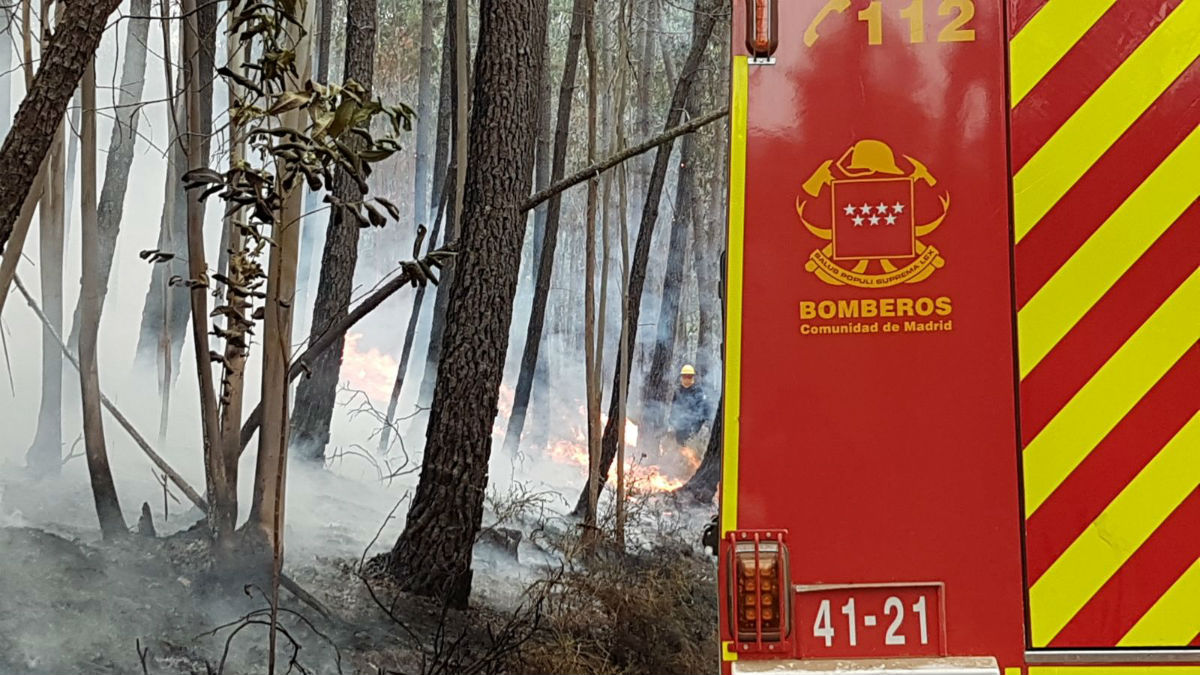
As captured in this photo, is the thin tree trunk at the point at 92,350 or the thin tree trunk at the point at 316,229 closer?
the thin tree trunk at the point at 92,350

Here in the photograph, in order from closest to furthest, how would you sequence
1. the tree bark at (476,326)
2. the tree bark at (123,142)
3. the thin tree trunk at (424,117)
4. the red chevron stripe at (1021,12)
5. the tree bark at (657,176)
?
1. the red chevron stripe at (1021,12)
2. the tree bark at (476,326)
3. the tree bark at (123,142)
4. the tree bark at (657,176)
5. the thin tree trunk at (424,117)

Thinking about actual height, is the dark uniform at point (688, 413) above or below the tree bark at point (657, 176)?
below

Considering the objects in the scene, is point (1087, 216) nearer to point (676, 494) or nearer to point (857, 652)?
point (857, 652)

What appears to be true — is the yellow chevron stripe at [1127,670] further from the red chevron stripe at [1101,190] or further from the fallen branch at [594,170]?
the fallen branch at [594,170]

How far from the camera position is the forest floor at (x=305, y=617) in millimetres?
3971

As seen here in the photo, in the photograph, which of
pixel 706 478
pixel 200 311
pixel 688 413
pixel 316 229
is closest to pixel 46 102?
pixel 200 311

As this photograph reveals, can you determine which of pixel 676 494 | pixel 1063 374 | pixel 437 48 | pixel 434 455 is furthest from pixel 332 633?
pixel 437 48

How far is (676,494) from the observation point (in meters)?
9.68

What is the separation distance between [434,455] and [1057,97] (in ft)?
12.9

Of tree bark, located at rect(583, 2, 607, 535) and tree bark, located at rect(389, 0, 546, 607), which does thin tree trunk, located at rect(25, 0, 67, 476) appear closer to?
tree bark, located at rect(389, 0, 546, 607)

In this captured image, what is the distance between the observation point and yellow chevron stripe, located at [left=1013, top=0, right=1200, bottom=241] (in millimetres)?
1543

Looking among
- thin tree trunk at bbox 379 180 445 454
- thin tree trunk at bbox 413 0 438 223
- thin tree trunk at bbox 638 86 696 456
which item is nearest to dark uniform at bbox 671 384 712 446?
thin tree trunk at bbox 638 86 696 456

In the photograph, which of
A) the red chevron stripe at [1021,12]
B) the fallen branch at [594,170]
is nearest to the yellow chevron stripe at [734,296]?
the red chevron stripe at [1021,12]

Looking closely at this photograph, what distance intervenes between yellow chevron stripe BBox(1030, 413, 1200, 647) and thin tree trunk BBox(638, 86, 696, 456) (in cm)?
950
